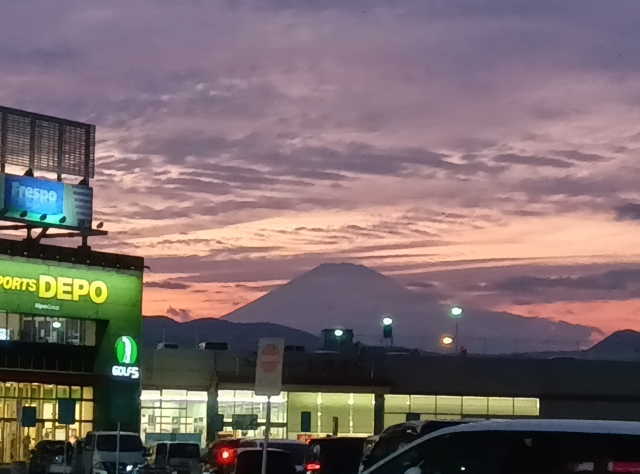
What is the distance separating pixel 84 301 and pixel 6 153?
7.57m

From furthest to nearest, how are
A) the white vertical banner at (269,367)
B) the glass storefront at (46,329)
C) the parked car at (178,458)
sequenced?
the glass storefront at (46,329)
the parked car at (178,458)
the white vertical banner at (269,367)

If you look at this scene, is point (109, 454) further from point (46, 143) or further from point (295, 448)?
point (46, 143)

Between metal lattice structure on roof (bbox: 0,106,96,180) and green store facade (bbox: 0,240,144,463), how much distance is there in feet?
14.1

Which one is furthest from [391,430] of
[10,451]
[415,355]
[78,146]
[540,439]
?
[415,355]

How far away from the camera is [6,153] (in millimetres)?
64125

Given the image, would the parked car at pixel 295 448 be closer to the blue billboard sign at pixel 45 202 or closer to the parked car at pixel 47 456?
the parked car at pixel 47 456

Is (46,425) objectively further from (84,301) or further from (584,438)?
(584,438)

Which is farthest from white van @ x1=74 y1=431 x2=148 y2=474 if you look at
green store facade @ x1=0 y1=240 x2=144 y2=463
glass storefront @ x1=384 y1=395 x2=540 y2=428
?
glass storefront @ x1=384 y1=395 x2=540 y2=428

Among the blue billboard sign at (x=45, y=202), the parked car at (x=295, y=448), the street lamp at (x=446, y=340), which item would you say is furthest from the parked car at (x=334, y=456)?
the street lamp at (x=446, y=340)

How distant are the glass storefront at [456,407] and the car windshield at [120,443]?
33575 mm

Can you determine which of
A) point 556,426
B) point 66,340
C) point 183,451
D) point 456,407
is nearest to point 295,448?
point 183,451

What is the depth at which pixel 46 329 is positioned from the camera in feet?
207

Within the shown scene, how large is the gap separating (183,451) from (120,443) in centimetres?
→ 322

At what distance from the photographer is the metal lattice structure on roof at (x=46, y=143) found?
64500 millimetres
